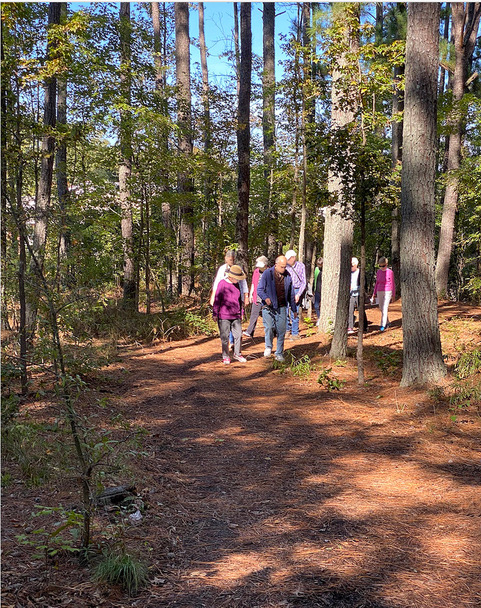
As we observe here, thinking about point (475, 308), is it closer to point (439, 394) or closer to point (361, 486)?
point (439, 394)

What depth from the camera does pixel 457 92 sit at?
58.3ft

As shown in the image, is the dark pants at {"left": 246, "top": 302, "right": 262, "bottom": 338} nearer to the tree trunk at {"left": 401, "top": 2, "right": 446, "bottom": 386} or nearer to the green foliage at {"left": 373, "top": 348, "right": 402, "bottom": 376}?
the green foliage at {"left": 373, "top": 348, "right": 402, "bottom": 376}

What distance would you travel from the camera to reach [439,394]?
7234mm

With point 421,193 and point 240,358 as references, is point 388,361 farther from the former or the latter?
point 421,193

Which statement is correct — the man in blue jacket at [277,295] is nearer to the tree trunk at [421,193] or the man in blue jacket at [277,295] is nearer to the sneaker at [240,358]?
the sneaker at [240,358]

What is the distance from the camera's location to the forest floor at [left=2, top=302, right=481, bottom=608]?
3117 millimetres

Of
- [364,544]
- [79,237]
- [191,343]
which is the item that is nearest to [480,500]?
[364,544]

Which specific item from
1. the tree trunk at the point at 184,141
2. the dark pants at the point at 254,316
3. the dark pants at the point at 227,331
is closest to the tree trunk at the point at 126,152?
the tree trunk at the point at 184,141

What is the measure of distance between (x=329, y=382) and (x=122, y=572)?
5.81 m

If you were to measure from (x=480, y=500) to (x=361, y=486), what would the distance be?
3.14 ft

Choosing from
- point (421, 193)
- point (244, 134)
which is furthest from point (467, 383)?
point (244, 134)

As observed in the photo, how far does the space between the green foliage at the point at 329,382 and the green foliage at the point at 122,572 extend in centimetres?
561

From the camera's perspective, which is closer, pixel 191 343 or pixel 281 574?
pixel 281 574

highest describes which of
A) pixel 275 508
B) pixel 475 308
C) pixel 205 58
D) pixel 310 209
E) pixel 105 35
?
pixel 205 58
